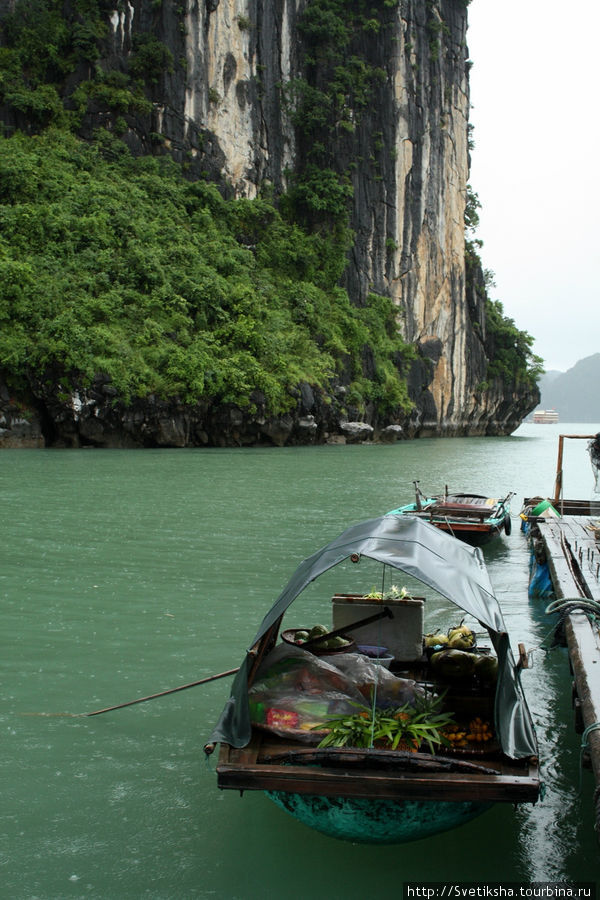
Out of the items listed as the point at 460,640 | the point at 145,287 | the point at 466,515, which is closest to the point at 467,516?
the point at 466,515

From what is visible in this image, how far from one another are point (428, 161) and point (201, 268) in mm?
28008

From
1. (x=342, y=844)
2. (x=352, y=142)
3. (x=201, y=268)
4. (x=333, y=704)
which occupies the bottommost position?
(x=342, y=844)

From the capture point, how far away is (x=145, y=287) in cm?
3712

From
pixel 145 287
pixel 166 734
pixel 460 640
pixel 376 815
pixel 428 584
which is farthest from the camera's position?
pixel 145 287

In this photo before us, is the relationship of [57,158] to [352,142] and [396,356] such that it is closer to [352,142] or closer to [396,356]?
[352,142]

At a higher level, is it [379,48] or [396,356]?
[379,48]

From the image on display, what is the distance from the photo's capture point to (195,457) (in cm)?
3042

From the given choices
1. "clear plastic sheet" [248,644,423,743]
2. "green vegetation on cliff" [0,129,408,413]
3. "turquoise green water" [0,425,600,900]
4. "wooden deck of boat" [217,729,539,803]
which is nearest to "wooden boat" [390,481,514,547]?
"turquoise green water" [0,425,600,900]

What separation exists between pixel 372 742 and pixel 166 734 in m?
2.20

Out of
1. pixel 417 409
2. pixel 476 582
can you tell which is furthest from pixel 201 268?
pixel 476 582

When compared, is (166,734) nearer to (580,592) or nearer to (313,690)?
(313,690)

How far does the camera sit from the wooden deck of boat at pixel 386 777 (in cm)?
389

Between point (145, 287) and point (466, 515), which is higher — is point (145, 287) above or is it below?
above

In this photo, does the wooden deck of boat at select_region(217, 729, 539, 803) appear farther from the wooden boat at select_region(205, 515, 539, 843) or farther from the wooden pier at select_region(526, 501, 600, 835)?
the wooden pier at select_region(526, 501, 600, 835)
